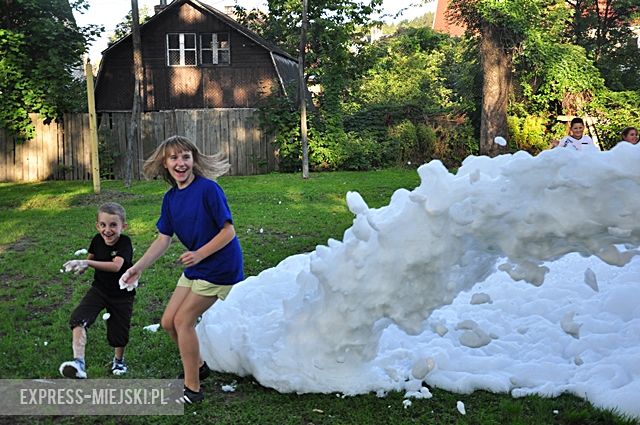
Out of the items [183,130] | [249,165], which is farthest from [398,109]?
[183,130]

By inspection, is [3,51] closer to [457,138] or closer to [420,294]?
[457,138]

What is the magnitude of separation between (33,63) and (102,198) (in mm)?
7337

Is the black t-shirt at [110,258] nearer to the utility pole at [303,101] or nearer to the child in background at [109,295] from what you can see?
the child in background at [109,295]

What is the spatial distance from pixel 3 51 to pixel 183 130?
514 cm

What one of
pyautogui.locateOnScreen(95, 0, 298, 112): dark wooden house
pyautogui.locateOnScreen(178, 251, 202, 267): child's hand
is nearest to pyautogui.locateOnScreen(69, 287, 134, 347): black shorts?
pyautogui.locateOnScreen(178, 251, 202, 267): child's hand

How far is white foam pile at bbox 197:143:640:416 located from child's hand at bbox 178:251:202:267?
0.74 m

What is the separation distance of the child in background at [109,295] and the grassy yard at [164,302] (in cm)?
18

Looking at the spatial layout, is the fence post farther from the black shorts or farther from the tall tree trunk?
the tall tree trunk

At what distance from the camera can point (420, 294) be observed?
3.78 meters

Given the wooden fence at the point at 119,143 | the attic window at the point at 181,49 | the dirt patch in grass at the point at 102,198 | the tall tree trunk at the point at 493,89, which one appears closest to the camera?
the dirt patch in grass at the point at 102,198

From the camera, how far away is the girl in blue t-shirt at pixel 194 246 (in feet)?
12.6

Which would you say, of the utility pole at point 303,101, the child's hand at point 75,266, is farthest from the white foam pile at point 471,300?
the utility pole at point 303,101

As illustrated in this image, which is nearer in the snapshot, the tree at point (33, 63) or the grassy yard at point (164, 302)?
the grassy yard at point (164, 302)

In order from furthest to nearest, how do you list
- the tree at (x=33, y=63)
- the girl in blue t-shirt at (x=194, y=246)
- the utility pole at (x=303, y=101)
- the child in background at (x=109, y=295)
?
the tree at (x=33, y=63)
the utility pole at (x=303, y=101)
the child in background at (x=109, y=295)
the girl in blue t-shirt at (x=194, y=246)
